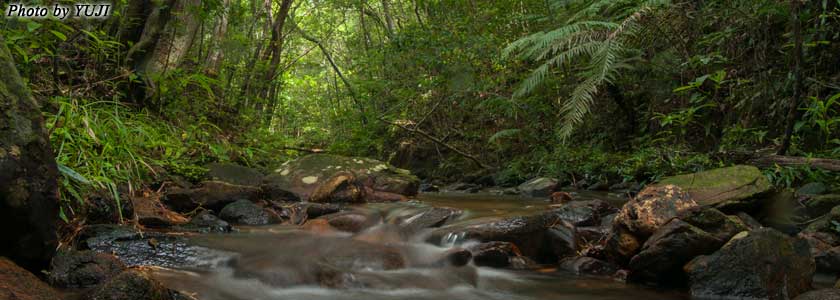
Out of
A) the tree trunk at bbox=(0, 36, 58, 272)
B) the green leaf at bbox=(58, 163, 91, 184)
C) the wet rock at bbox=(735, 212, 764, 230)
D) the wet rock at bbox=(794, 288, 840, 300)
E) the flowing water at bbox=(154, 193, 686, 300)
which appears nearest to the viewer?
the tree trunk at bbox=(0, 36, 58, 272)

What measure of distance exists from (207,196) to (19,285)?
8.66ft

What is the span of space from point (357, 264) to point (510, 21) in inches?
279

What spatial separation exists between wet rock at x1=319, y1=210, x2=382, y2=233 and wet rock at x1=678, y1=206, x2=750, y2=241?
7.82 ft

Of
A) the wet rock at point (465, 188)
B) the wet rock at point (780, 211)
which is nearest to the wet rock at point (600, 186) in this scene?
the wet rock at point (465, 188)

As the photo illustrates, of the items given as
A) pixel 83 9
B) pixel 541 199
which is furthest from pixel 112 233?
pixel 541 199

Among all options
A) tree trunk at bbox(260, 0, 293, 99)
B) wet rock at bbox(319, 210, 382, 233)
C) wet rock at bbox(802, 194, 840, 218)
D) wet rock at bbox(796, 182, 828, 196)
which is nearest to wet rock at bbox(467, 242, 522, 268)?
wet rock at bbox(319, 210, 382, 233)

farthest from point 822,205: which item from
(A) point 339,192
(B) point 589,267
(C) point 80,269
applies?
(C) point 80,269

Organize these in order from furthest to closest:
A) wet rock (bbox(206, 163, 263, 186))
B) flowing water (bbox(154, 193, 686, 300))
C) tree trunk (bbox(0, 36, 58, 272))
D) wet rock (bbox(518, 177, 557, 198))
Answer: wet rock (bbox(518, 177, 557, 198)), wet rock (bbox(206, 163, 263, 186)), flowing water (bbox(154, 193, 686, 300)), tree trunk (bbox(0, 36, 58, 272))

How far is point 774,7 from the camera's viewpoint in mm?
4980

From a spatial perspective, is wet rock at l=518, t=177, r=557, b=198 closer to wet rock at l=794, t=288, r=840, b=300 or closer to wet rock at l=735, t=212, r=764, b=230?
wet rock at l=735, t=212, r=764, b=230

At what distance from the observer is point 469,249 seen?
12.2ft

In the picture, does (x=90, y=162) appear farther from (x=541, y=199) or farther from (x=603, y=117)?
(x=603, y=117)

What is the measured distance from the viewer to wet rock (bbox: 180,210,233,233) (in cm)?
367

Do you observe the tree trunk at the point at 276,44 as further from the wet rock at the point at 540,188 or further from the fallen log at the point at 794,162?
the fallen log at the point at 794,162
